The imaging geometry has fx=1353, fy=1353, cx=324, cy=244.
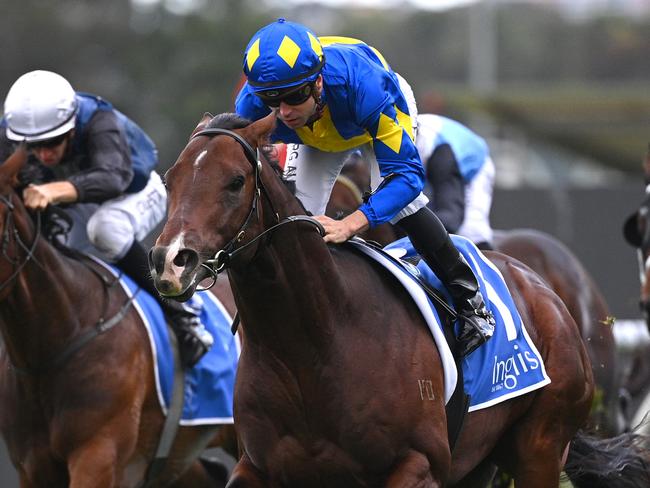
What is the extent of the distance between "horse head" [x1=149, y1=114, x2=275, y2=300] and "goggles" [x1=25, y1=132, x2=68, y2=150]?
75.2 inches

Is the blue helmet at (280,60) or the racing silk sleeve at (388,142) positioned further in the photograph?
the racing silk sleeve at (388,142)

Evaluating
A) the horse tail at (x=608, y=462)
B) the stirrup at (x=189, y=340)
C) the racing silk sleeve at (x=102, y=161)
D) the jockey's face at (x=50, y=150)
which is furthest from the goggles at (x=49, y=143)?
the horse tail at (x=608, y=462)

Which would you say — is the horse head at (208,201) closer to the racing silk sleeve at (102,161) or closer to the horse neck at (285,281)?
the horse neck at (285,281)

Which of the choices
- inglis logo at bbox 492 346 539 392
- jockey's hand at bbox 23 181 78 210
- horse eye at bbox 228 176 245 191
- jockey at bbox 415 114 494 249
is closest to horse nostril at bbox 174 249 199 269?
horse eye at bbox 228 176 245 191

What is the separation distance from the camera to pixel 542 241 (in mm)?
8031

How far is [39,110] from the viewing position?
18.8ft

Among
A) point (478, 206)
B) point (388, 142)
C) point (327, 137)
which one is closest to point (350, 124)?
point (327, 137)

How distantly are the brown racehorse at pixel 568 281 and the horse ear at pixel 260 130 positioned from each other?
2928 millimetres

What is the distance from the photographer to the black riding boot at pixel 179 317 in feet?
20.2

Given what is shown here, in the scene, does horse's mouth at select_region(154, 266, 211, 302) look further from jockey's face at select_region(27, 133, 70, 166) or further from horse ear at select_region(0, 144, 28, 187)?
jockey's face at select_region(27, 133, 70, 166)

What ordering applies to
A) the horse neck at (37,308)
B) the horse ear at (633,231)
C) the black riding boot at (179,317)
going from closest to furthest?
the horse neck at (37,308) → the black riding boot at (179,317) → the horse ear at (633,231)

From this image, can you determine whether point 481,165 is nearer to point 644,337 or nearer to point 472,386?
point 644,337

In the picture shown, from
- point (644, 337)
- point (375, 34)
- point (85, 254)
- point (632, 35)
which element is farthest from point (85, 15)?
point (85, 254)

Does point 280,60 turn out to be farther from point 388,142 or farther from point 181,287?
point 181,287
